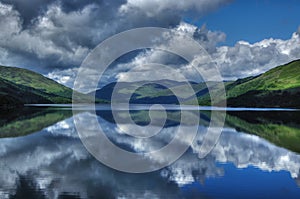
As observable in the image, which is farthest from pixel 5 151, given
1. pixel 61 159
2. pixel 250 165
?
pixel 250 165

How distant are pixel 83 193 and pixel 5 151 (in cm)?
2652

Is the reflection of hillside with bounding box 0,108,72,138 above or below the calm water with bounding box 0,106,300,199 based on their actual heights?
above

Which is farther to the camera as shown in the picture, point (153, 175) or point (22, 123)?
point (22, 123)

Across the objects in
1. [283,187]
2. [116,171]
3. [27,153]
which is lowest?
[283,187]

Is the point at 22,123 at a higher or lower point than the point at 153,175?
higher

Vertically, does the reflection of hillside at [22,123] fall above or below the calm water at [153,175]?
above

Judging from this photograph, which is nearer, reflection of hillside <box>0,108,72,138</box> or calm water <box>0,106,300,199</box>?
calm water <box>0,106,300,199</box>

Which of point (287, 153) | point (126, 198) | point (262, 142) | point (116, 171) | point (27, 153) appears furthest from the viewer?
point (262, 142)

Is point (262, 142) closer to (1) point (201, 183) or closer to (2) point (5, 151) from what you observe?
(1) point (201, 183)

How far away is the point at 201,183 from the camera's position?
30312 mm

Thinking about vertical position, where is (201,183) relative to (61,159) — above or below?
below

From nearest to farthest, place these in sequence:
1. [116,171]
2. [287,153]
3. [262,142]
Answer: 1. [116,171]
2. [287,153]
3. [262,142]

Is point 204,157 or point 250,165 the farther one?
point 204,157

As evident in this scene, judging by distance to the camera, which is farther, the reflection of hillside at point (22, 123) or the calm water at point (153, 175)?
the reflection of hillside at point (22, 123)
